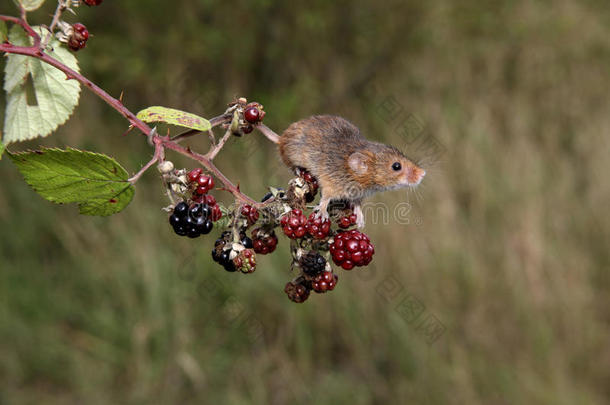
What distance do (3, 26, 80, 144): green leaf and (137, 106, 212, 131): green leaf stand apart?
1.05ft

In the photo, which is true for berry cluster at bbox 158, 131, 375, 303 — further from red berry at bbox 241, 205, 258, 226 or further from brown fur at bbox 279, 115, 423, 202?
brown fur at bbox 279, 115, 423, 202

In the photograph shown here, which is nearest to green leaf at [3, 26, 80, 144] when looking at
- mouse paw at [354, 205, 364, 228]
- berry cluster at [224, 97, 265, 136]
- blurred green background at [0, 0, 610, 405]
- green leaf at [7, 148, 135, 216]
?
green leaf at [7, 148, 135, 216]

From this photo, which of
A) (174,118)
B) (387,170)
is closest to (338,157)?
(387,170)

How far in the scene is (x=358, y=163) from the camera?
1.77 metres

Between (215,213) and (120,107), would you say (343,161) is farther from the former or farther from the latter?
(120,107)

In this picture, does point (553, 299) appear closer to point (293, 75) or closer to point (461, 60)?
point (461, 60)

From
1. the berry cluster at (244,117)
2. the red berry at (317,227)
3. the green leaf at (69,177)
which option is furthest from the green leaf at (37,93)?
the red berry at (317,227)

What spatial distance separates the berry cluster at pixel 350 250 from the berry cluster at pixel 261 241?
0.15 metres

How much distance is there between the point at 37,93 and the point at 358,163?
3.13 ft

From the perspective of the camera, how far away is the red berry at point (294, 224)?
112cm

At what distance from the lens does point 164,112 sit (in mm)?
1065

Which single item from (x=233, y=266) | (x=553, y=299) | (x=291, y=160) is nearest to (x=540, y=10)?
(x=553, y=299)

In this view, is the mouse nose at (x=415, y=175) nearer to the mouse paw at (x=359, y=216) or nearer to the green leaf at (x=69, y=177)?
the mouse paw at (x=359, y=216)

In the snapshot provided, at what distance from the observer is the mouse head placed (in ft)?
5.89
